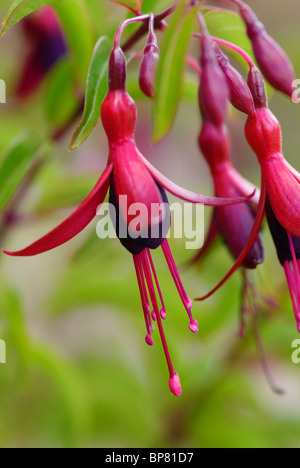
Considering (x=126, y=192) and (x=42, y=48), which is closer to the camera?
(x=126, y=192)

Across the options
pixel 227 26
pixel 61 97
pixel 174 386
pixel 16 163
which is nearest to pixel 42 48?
pixel 61 97

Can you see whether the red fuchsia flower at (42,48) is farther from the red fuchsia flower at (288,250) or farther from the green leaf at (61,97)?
the red fuchsia flower at (288,250)

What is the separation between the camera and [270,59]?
59 cm

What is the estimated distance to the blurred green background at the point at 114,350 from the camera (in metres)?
1.02

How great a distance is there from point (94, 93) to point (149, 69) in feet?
0.27

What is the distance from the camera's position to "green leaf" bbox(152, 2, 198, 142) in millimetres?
443

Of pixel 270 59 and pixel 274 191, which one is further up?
pixel 270 59

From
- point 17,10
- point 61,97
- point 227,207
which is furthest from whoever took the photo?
point 61,97

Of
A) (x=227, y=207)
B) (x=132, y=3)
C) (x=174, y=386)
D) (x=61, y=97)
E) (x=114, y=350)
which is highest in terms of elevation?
(x=132, y=3)

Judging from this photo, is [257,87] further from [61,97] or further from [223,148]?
[61,97]

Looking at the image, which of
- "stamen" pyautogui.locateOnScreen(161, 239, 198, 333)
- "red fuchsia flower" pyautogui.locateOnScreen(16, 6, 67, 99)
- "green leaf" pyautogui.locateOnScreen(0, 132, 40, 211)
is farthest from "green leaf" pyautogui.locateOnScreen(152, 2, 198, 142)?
"red fuchsia flower" pyautogui.locateOnScreen(16, 6, 67, 99)

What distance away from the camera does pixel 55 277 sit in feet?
4.27

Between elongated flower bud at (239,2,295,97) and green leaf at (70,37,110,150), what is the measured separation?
152 mm

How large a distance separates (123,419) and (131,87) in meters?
0.65
